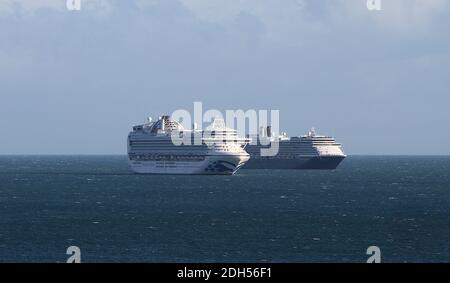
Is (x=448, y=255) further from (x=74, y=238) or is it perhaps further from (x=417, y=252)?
(x=74, y=238)

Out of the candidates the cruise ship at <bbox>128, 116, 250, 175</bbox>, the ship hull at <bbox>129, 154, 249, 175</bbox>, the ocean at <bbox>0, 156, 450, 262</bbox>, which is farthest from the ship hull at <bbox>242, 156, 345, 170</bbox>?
the ocean at <bbox>0, 156, 450, 262</bbox>

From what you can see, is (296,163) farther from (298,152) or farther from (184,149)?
(184,149)

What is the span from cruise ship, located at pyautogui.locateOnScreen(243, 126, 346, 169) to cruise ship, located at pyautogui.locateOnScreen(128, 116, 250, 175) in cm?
2985

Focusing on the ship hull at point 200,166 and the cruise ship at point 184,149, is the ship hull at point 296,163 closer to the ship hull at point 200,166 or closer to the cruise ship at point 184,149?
the cruise ship at point 184,149

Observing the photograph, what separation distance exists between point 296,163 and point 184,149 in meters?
41.9

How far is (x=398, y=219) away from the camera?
253ft

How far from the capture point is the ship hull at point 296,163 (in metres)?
183

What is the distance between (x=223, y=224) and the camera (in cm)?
7119

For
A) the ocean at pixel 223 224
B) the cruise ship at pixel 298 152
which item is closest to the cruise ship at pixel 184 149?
the ocean at pixel 223 224

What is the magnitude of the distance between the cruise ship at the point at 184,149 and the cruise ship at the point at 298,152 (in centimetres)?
2985

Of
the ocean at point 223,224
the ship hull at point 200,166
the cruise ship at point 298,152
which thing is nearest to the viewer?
the ocean at point 223,224
